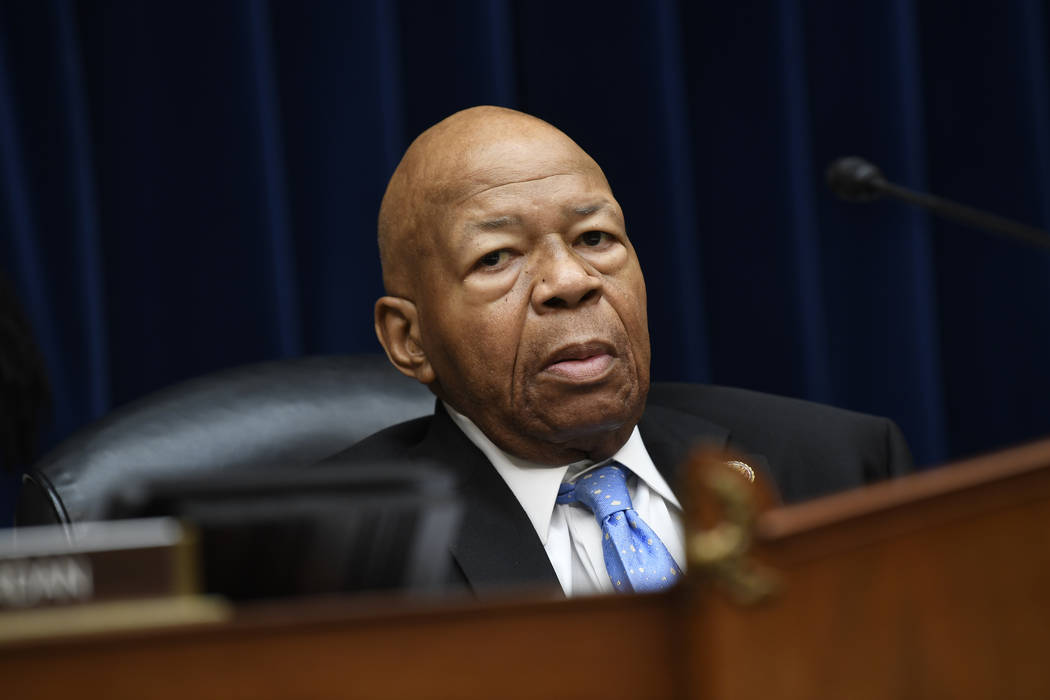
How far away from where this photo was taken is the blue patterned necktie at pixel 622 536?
4.02 feet

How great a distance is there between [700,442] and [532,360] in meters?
0.27

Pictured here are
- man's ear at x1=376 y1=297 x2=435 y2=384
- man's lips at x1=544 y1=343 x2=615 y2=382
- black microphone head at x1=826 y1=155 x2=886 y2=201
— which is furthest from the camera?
black microphone head at x1=826 y1=155 x2=886 y2=201

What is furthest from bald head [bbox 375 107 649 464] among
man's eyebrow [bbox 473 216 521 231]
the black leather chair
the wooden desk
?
the wooden desk

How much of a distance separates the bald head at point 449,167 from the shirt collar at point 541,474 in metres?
0.23

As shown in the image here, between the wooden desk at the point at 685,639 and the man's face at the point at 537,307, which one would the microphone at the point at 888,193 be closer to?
the man's face at the point at 537,307

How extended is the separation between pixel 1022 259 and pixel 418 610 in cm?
206

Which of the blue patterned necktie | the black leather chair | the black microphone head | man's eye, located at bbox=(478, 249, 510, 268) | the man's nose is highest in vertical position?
the black microphone head

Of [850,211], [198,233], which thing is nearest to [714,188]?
[850,211]

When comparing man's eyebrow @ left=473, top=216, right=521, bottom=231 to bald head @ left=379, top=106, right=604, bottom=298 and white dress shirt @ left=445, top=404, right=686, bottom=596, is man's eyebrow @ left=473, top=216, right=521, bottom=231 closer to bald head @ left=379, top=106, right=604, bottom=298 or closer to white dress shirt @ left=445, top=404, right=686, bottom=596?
bald head @ left=379, top=106, right=604, bottom=298

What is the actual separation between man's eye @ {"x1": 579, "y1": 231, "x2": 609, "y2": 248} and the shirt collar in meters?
0.24

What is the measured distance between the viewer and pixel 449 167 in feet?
4.55

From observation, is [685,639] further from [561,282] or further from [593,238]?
[593,238]

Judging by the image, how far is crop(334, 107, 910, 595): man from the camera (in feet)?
4.29

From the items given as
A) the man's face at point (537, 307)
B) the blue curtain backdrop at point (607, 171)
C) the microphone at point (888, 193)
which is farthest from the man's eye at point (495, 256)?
the blue curtain backdrop at point (607, 171)
